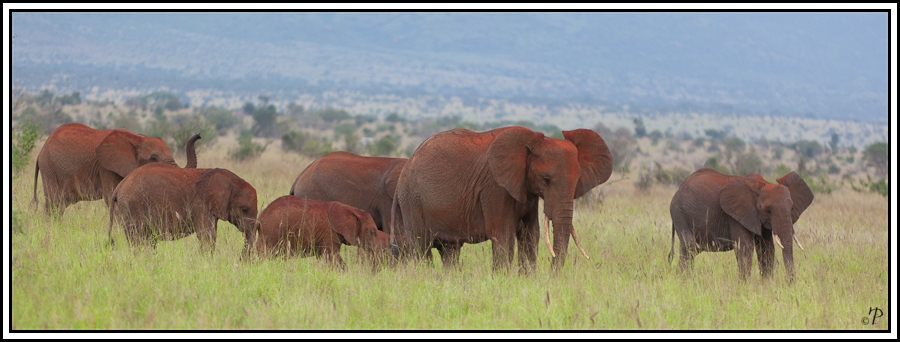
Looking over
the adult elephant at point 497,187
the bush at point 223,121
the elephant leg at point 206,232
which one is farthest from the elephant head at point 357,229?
the bush at point 223,121

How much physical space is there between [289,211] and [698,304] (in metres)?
3.62

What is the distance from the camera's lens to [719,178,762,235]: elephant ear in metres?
9.98

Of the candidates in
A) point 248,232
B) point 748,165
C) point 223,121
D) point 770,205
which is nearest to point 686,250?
point 770,205

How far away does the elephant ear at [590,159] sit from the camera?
8953mm

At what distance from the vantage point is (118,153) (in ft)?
37.2

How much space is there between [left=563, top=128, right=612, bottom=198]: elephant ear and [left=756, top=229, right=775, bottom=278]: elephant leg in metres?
2.16

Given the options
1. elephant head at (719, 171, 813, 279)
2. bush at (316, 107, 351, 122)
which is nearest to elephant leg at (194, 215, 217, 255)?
elephant head at (719, 171, 813, 279)

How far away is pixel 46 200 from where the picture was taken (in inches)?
467

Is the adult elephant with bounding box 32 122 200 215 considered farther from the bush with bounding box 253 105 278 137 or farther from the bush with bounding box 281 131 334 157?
the bush with bounding box 253 105 278 137

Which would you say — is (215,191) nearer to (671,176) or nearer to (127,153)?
(127,153)

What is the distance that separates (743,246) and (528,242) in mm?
2310

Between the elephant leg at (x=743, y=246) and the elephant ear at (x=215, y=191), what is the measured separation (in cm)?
483
